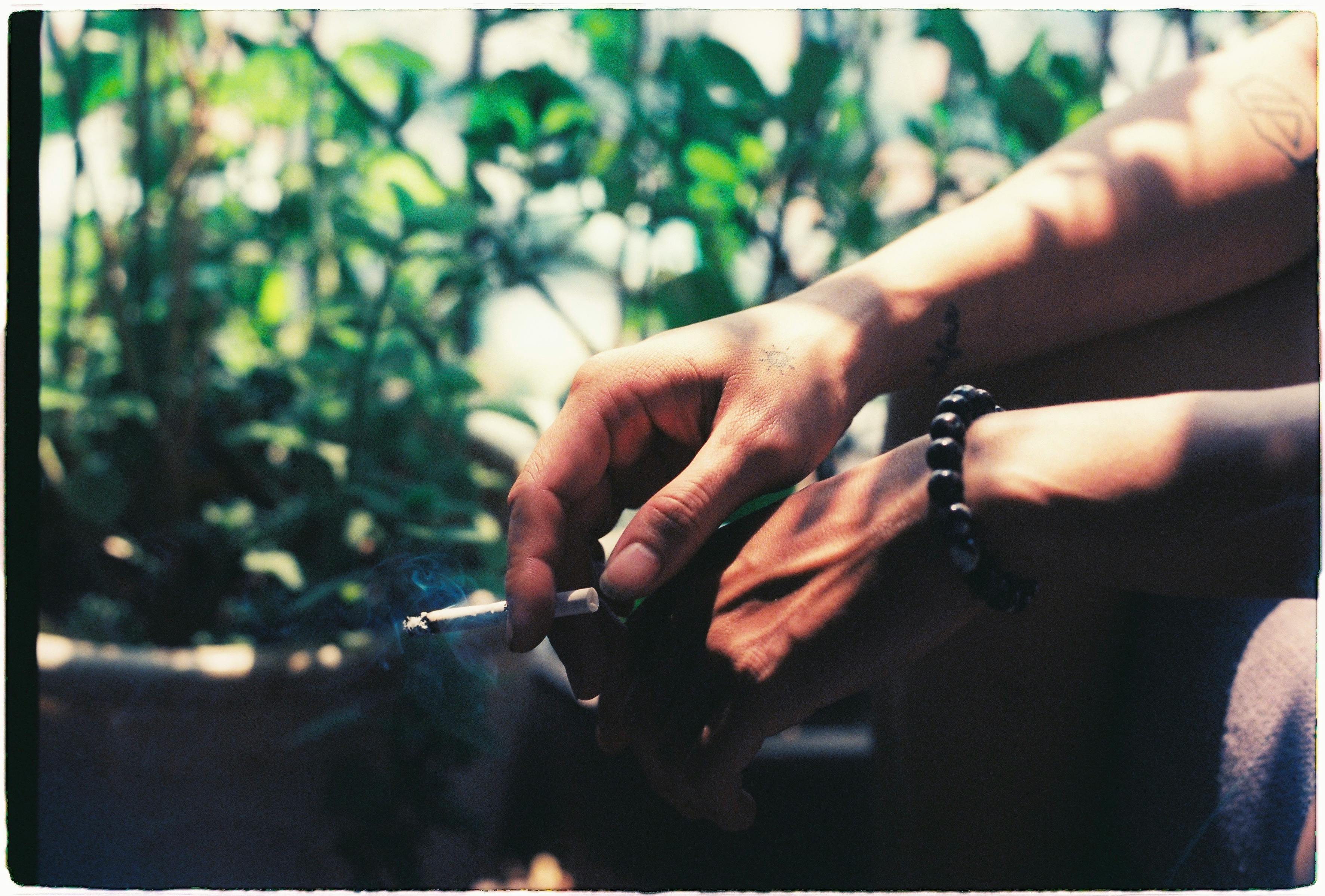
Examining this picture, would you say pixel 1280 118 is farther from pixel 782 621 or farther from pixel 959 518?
pixel 782 621

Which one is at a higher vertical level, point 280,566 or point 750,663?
point 750,663

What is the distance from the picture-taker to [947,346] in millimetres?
702

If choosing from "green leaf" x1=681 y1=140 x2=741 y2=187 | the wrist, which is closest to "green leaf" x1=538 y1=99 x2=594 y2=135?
"green leaf" x1=681 y1=140 x2=741 y2=187

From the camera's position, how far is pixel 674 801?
2.15 feet

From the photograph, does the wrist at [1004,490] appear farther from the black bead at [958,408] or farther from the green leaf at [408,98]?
the green leaf at [408,98]

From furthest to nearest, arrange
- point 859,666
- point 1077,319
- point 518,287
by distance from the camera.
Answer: point 518,287
point 1077,319
point 859,666

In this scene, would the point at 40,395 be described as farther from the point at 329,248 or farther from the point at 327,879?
the point at 327,879

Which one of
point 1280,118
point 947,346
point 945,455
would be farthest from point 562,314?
point 1280,118

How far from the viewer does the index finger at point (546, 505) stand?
0.57 m

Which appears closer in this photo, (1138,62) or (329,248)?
(1138,62)

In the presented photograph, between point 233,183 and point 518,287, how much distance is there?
16.1 inches

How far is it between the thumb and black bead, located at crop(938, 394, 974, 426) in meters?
0.13

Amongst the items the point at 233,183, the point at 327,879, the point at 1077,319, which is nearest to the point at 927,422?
the point at 1077,319

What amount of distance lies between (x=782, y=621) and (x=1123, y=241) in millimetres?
422
